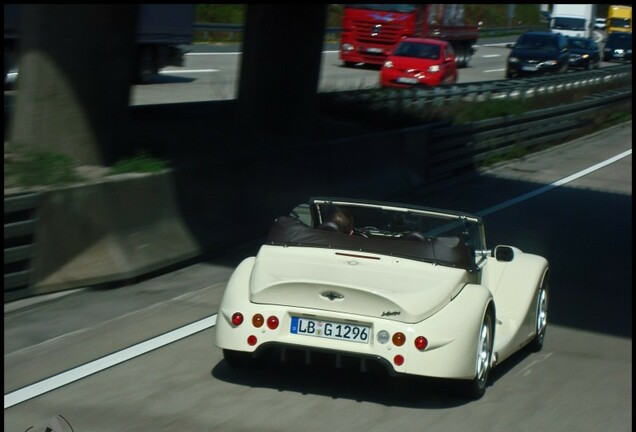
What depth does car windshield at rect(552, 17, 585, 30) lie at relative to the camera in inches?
2606

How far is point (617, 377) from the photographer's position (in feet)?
27.7

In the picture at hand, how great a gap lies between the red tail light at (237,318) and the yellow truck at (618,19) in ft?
238

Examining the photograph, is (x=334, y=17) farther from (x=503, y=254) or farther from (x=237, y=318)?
(x=237, y=318)

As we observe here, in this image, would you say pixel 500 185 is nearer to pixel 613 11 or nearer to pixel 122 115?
pixel 122 115

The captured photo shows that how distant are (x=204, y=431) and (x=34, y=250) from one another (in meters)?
3.81

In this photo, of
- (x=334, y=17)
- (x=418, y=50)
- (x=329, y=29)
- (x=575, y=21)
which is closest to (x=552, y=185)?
(x=418, y=50)

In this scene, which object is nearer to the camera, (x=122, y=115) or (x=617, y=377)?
(x=617, y=377)

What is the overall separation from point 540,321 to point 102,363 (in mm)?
3344

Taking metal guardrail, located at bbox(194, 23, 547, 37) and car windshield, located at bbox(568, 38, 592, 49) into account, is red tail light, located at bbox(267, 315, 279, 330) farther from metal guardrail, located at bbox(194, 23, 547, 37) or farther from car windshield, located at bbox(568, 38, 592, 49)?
car windshield, located at bbox(568, 38, 592, 49)

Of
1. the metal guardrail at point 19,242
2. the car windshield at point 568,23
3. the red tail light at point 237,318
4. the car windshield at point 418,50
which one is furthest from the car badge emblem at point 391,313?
the car windshield at point 568,23

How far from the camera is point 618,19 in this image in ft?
252

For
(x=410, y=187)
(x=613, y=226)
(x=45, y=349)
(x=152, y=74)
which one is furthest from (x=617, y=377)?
(x=152, y=74)

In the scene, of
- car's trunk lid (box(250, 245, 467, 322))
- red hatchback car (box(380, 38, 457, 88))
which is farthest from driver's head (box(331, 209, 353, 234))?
red hatchback car (box(380, 38, 457, 88))

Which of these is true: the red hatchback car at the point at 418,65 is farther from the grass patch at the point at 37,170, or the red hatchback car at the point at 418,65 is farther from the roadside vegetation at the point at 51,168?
the grass patch at the point at 37,170
